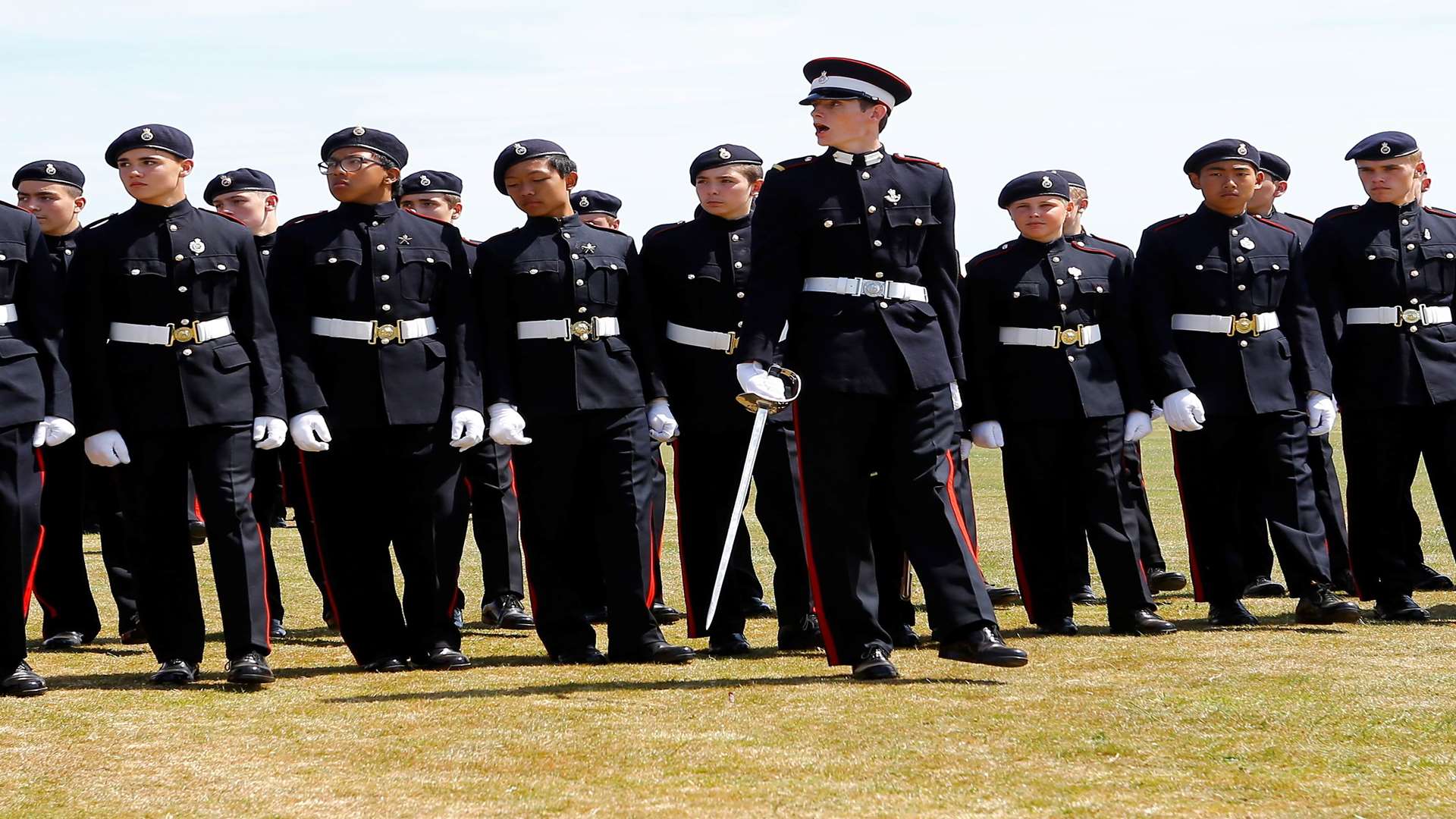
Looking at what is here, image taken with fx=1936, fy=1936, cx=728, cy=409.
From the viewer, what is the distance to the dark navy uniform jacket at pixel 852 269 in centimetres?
664

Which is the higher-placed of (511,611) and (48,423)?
(48,423)

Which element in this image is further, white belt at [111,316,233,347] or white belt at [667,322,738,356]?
white belt at [667,322,738,356]

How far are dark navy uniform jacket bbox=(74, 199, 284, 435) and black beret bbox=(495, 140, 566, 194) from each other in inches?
45.4

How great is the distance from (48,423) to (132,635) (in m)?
1.94

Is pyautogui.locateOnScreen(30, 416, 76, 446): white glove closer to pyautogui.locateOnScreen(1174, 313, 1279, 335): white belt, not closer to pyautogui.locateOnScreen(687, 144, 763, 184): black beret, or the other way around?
pyautogui.locateOnScreen(687, 144, 763, 184): black beret

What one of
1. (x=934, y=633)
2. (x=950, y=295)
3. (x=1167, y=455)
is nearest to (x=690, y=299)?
(x=950, y=295)

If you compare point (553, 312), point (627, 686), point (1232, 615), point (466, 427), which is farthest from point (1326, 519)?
point (466, 427)

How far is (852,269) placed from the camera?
673cm

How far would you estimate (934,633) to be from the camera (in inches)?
264

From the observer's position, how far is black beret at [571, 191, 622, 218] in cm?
1141

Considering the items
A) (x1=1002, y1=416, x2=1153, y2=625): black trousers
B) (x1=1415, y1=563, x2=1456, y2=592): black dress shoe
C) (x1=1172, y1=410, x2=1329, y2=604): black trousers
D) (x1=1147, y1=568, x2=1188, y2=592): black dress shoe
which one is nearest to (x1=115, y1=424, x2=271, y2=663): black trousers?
(x1=1002, y1=416, x2=1153, y2=625): black trousers

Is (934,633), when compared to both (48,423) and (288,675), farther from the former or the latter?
(48,423)

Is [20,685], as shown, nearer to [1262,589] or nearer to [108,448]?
[108,448]

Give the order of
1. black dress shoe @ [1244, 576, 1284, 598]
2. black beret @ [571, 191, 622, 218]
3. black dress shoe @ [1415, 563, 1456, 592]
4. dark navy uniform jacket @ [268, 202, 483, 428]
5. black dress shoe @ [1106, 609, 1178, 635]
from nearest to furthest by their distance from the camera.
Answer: dark navy uniform jacket @ [268, 202, 483, 428]
black dress shoe @ [1106, 609, 1178, 635]
black dress shoe @ [1244, 576, 1284, 598]
black dress shoe @ [1415, 563, 1456, 592]
black beret @ [571, 191, 622, 218]
